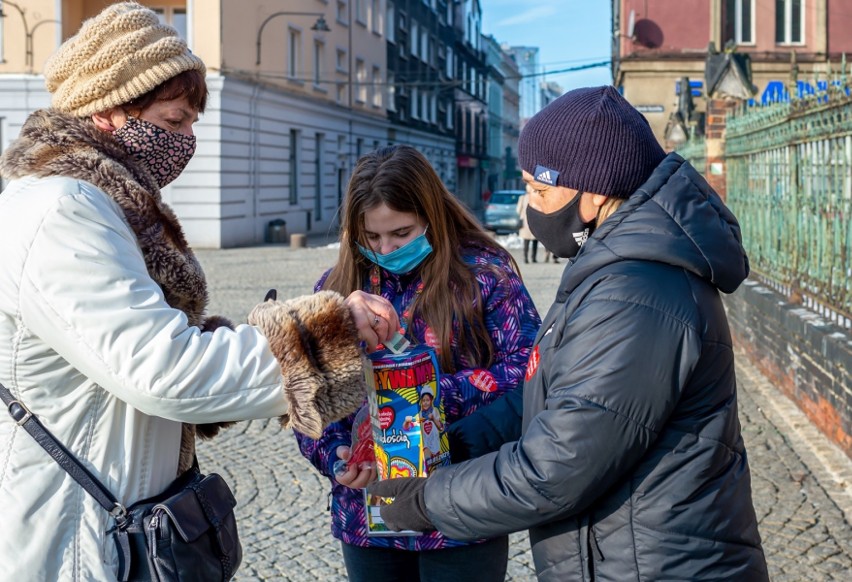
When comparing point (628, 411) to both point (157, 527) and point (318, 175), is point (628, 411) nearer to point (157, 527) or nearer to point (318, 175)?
point (157, 527)

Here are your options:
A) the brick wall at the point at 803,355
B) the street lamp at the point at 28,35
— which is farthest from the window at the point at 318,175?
the brick wall at the point at 803,355

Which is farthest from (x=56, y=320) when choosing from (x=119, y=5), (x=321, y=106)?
(x=321, y=106)

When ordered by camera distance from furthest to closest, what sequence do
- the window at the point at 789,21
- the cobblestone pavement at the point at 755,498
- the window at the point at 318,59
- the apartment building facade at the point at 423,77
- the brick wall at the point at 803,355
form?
the apartment building facade at the point at 423,77, the window at the point at 318,59, the window at the point at 789,21, the brick wall at the point at 803,355, the cobblestone pavement at the point at 755,498

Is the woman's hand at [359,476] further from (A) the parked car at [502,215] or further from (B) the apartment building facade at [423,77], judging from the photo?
(B) the apartment building facade at [423,77]

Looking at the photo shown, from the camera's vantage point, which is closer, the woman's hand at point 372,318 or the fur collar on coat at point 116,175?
the fur collar on coat at point 116,175

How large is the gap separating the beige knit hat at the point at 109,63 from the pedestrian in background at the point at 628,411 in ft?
2.99

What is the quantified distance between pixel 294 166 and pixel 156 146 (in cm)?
2969

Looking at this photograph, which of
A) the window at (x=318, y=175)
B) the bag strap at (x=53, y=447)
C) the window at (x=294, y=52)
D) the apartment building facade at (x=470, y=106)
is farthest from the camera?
the apartment building facade at (x=470, y=106)

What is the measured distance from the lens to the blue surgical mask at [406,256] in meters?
2.94

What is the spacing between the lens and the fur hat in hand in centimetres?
200

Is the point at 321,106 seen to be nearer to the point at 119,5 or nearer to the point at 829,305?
the point at 829,305

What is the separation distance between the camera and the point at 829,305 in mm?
6512

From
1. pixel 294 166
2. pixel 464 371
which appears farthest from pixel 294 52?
pixel 464 371

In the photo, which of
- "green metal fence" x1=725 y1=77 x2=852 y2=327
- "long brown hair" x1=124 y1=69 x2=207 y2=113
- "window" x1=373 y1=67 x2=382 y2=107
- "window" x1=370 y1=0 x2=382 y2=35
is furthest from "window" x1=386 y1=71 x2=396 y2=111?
"long brown hair" x1=124 y1=69 x2=207 y2=113
